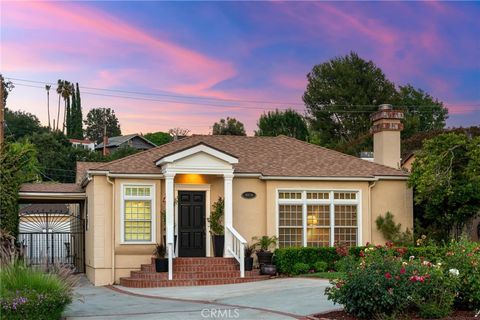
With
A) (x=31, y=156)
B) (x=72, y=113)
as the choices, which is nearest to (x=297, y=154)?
(x=31, y=156)

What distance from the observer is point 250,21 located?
2064 centimetres

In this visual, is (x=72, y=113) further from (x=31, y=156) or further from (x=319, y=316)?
(x=319, y=316)

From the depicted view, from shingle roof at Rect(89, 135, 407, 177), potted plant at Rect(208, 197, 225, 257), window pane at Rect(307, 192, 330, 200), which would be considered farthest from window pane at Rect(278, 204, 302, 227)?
potted plant at Rect(208, 197, 225, 257)

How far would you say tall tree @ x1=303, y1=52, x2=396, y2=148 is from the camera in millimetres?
56000

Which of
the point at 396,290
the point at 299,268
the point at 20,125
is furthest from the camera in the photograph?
the point at 20,125

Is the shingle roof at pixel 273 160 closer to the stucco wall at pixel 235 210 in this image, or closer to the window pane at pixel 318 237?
the stucco wall at pixel 235 210

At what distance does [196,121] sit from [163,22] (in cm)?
4032

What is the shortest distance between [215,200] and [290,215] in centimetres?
260

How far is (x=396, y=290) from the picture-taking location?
37.3 feet

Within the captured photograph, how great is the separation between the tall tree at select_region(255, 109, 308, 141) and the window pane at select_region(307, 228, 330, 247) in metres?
37.6

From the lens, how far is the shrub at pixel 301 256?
66.7 ft

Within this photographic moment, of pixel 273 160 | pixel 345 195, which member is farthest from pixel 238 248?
pixel 345 195

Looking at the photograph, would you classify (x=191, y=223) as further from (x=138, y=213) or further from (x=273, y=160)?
(x=273, y=160)

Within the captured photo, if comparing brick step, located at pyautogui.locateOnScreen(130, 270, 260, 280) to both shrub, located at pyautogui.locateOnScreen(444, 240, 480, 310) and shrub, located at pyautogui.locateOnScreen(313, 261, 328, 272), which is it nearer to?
shrub, located at pyautogui.locateOnScreen(313, 261, 328, 272)
